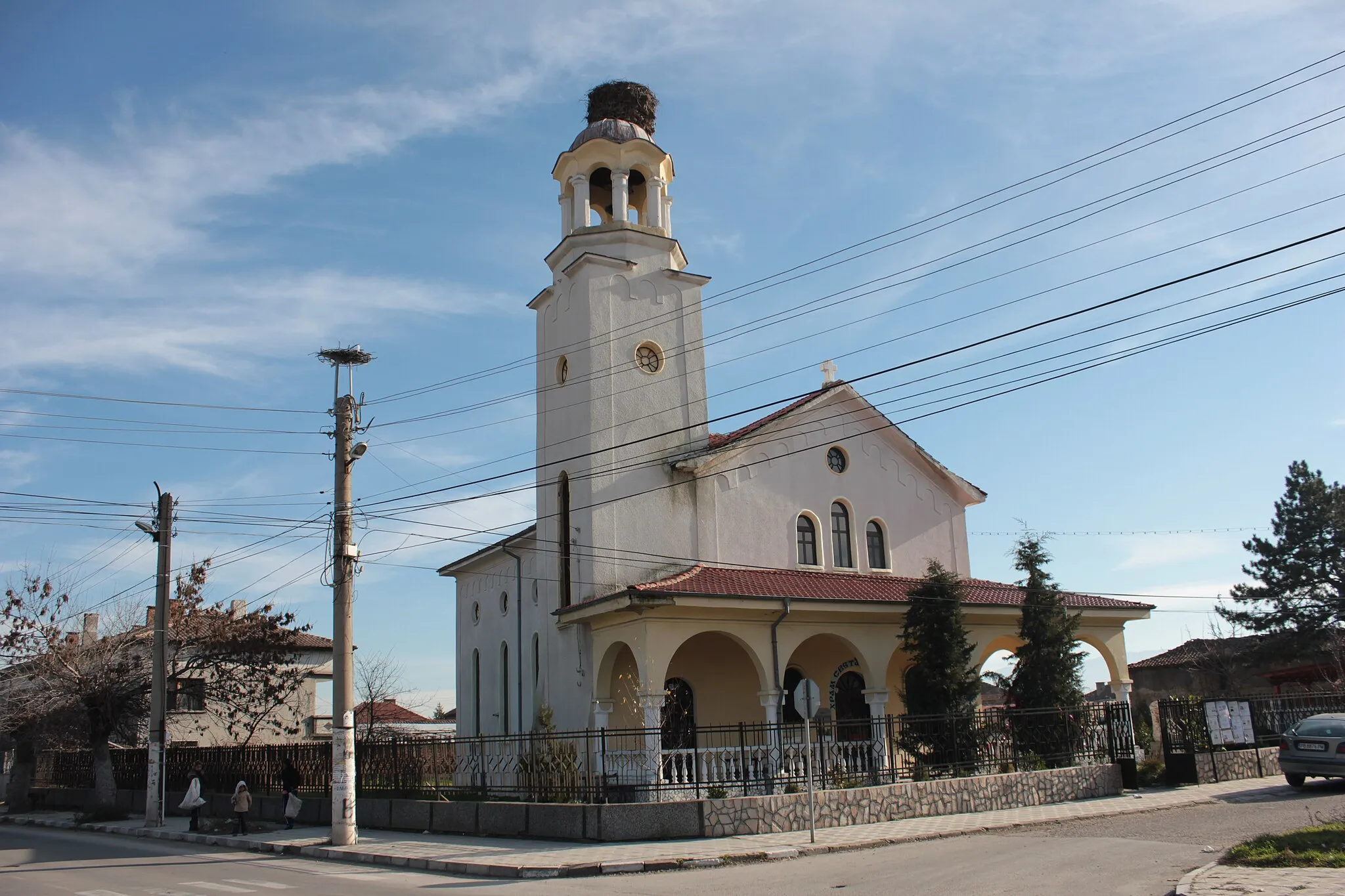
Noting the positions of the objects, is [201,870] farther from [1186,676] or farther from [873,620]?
[1186,676]

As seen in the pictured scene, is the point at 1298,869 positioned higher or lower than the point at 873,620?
lower

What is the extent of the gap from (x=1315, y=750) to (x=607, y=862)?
1255cm

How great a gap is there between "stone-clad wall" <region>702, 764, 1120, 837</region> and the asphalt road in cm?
180

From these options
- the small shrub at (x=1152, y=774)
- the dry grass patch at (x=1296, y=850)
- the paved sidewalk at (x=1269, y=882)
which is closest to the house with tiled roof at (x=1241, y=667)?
the small shrub at (x=1152, y=774)

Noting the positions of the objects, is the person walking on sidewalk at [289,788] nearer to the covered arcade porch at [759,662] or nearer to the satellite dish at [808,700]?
the covered arcade porch at [759,662]

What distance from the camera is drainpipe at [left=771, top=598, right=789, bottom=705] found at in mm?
20641

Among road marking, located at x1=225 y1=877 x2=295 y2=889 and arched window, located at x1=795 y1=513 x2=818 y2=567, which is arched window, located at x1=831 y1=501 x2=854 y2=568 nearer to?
arched window, located at x1=795 y1=513 x2=818 y2=567

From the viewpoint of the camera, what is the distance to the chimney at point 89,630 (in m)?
29.2

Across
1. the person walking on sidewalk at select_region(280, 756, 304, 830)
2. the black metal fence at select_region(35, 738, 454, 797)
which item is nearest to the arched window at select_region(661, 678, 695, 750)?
the black metal fence at select_region(35, 738, 454, 797)

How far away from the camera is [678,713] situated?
22.5 meters

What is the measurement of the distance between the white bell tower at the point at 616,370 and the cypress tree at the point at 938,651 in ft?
17.5

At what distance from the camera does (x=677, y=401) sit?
966 inches

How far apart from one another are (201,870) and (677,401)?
1410cm

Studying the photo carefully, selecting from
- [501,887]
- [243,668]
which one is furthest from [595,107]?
[501,887]
